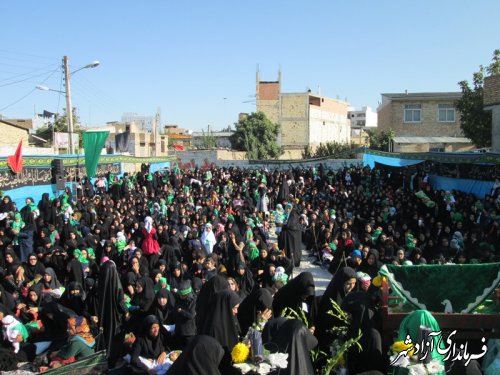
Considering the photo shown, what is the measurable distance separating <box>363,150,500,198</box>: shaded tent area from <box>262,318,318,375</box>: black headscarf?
29.3ft

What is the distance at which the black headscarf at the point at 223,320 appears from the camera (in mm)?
4031

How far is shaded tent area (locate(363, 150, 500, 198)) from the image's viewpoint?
1128cm

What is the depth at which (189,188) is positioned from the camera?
1564cm

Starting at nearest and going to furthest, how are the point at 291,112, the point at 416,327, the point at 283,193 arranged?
the point at 416,327 → the point at 283,193 → the point at 291,112

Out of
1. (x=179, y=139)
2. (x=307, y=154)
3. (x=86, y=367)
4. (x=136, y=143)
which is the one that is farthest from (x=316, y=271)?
(x=179, y=139)

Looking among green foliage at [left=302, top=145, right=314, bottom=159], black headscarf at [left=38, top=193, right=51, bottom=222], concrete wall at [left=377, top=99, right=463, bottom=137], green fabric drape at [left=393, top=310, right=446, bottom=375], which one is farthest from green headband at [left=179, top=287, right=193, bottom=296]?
green foliage at [left=302, top=145, right=314, bottom=159]

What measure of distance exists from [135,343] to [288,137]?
123 feet

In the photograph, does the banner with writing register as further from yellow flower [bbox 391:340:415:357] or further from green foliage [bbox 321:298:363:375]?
yellow flower [bbox 391:340:415:357]

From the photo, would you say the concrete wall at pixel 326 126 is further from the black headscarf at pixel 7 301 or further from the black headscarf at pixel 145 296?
the black headscarf at pixel 7 301

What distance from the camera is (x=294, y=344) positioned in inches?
130

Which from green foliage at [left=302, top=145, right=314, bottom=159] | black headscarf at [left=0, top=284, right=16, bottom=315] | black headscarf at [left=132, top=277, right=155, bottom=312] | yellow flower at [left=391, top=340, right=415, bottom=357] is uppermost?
green foliage at [left=302, top=145, right=314, bottom=159]

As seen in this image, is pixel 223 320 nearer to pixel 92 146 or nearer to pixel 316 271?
pixel 316 271

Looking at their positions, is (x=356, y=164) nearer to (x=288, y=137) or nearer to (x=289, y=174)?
(x=289, y=174)

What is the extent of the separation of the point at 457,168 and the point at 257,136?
82.3 ft
